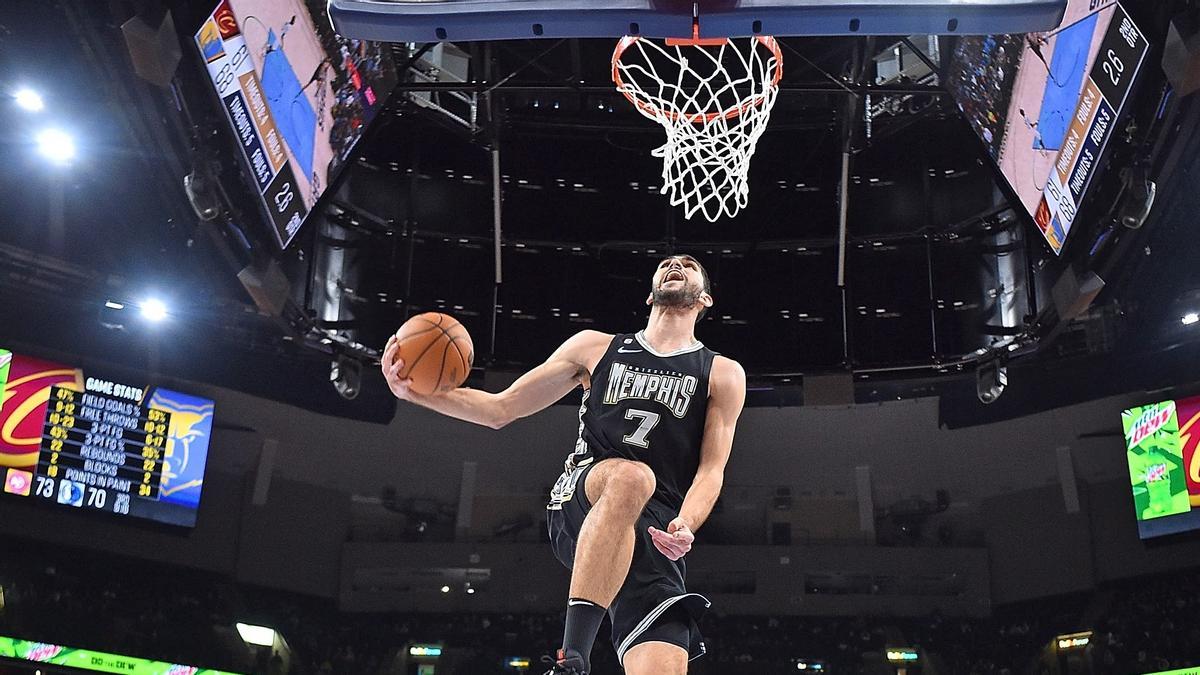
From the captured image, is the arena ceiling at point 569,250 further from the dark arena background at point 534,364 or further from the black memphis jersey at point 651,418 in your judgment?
the black memphis jersey at point 651,418

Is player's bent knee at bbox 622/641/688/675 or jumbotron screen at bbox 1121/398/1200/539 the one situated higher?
jumbotron screen at bbox 1121/398/1200/539

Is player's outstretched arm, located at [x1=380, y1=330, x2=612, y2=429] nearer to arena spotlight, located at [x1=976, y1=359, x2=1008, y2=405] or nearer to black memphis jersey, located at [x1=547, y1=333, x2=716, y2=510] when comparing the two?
black memphis jersey, located at [x1=547, y1=333, x2=716, y2=510]

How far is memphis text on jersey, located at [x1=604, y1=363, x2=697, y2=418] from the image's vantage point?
364cm

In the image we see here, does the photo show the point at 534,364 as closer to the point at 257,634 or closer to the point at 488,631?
the point at 488,631

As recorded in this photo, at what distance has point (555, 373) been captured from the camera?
389cm

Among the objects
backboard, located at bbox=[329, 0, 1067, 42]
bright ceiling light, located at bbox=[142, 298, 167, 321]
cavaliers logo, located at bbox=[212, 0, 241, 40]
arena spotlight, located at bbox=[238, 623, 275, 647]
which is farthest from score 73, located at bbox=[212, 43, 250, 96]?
arena spotlight, located at bbox=[238, 623, 275, 647]

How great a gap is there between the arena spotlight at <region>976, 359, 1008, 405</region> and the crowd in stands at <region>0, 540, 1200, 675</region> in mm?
4051

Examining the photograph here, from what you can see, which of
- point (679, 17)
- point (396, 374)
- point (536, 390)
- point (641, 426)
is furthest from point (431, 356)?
point (679, 17)

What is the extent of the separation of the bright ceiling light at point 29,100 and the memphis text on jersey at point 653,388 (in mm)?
8142

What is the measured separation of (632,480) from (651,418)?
29cm

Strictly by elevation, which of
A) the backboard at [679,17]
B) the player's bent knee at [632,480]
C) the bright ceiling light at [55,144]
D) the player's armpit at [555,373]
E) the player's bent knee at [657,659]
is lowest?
the player's bent knee at [657,659]

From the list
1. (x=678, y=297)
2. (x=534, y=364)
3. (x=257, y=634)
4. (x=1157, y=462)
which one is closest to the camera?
(x=678, y=297)

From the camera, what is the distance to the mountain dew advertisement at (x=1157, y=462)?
12.6 meters

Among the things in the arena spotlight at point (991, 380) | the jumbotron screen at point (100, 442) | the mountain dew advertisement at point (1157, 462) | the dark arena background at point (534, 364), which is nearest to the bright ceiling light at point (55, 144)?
the dark arena background at point (534, 364)
